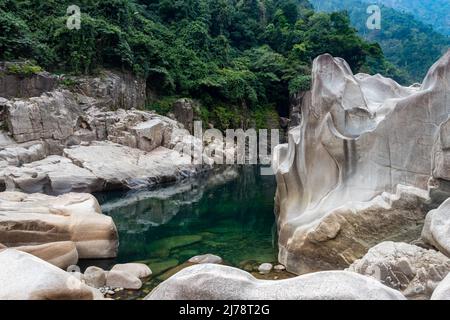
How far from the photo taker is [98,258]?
34.3ft

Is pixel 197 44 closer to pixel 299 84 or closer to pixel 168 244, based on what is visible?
pixel 299 84

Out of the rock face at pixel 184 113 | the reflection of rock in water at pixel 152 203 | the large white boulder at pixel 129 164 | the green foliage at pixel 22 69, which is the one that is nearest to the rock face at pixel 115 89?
the rock face at pixel 184 113

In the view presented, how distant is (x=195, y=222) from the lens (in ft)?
49.5

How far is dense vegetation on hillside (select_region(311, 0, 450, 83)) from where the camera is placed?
65688 millimetres

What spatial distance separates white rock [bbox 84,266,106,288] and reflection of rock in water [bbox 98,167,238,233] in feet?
16.3

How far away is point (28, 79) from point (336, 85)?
18235mm

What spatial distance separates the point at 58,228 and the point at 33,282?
6.15 m

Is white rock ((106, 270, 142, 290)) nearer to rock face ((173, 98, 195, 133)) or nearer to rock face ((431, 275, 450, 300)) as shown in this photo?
rock face ((431, 275, 450, 300))

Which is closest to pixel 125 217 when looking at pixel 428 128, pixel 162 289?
pixel 428 128

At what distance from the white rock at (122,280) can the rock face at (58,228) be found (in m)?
1.79

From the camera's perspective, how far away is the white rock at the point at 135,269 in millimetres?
9305

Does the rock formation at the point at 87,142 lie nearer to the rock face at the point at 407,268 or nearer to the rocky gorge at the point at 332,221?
the rocky gorge at the point at 332,221

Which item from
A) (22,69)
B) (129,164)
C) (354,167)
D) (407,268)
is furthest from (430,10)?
(407,268)

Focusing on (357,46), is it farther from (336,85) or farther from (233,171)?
(336,85)
